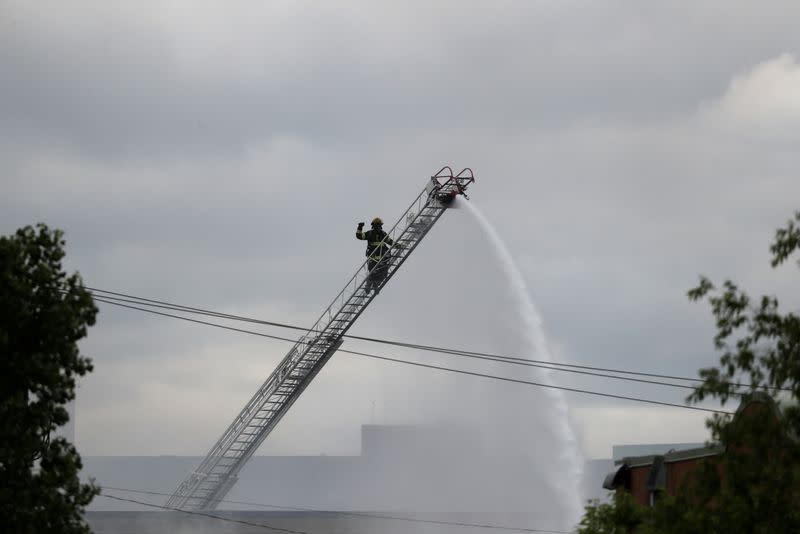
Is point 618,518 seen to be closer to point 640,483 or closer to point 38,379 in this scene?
point 640,483

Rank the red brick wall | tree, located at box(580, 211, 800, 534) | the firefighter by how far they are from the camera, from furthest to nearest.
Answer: the firefighter, the red brick wall, tree, located at box(580, 211, 800, 534)

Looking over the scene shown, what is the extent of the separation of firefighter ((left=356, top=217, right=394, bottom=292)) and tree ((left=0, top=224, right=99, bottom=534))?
19.0 meters

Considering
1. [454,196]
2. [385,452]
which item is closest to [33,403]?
[454,196]

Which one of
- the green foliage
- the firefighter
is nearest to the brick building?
the green foliage

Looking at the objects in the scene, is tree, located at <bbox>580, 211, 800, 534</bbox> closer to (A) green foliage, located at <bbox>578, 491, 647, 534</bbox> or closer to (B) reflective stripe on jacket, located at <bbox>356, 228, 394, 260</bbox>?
(A) green foliage, located at <bbox>578, 491, 647, 534</bbox>

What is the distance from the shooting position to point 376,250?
42625 mm

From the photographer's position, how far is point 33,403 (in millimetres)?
23812

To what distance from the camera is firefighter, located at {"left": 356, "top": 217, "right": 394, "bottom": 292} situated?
42594mm

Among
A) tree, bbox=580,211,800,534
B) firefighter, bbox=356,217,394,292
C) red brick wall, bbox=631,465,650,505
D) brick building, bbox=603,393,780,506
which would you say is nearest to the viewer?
tree, bbox=580,211,800,534

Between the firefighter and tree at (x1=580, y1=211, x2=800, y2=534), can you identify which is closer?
tree at (x1=580, y1=211, x2=800, y2=534)

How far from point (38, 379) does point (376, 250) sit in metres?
20.1

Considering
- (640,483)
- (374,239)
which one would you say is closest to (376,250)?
(374,239)

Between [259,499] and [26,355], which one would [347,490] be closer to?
[259,499]

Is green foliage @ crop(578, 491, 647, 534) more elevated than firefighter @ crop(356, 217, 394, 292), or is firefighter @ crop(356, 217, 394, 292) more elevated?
firefighter @ crop(356, 217, 394, 292)
